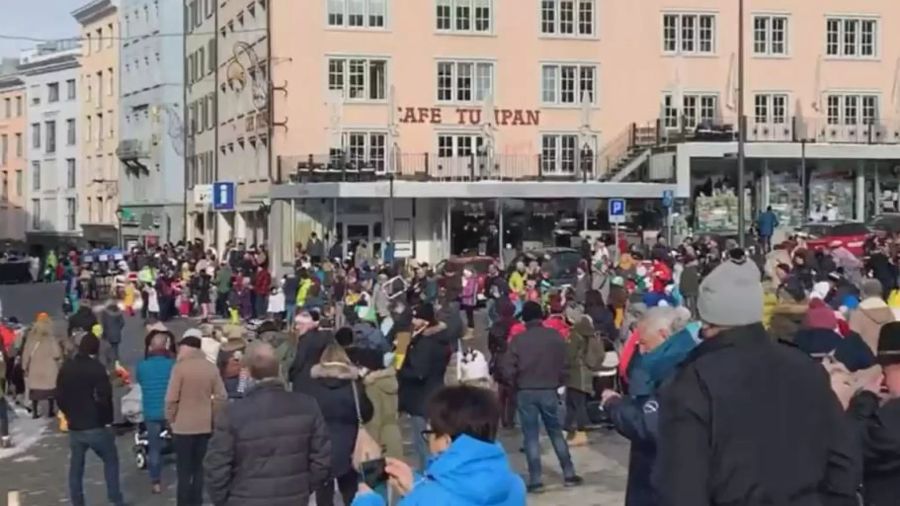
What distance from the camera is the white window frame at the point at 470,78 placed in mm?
54188

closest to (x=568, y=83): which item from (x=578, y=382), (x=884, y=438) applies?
(x=578, y=382)

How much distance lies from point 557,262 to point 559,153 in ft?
56.5

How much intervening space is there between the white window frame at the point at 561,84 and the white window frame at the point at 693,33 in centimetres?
308

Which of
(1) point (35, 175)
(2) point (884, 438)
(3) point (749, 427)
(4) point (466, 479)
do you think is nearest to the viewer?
(3) point (749, 427)

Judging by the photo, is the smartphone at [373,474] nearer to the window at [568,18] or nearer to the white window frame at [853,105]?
the window at [568,18]

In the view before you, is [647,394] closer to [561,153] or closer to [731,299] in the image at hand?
[731,299]

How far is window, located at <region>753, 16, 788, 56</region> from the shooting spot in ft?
186

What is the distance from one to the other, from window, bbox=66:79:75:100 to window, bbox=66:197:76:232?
21.4ft

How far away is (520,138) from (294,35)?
9.12 meters

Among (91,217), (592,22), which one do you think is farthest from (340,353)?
(91,217)

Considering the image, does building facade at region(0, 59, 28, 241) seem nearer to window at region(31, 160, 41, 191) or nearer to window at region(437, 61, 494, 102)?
window at region(31, 160, 41, 191)

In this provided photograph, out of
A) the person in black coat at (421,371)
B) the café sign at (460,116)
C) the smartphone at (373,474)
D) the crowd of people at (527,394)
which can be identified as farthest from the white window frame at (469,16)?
the smartphone at (373,474)

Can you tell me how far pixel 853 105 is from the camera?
5738 cm

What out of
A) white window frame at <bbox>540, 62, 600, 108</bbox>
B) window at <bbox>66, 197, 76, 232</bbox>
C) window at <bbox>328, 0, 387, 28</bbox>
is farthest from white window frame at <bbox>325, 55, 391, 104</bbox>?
window at <bbox>66, 197, 76, 232</bbox>
